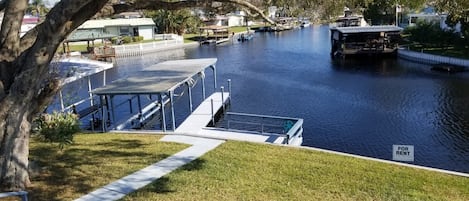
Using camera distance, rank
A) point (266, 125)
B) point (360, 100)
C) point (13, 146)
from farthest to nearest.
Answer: point (360, 100), point (266, 125), point (13, 146)

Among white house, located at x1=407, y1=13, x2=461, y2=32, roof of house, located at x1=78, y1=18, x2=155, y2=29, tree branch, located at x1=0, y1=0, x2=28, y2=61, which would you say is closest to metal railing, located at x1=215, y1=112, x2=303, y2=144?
tree branch, located at x1=0, y1=0, x2=28, y2=61

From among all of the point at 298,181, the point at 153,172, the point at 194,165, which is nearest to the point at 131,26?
the point at 194,165

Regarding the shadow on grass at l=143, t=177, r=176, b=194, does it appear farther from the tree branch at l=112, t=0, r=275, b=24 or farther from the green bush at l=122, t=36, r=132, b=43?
the green bush at l=122, t=36, r=132, b=43

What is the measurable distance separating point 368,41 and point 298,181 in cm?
4197

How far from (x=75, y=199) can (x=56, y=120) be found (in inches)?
107

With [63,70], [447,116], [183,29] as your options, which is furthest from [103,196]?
[183,29]

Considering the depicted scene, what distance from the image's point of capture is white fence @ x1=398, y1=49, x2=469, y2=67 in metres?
38.2

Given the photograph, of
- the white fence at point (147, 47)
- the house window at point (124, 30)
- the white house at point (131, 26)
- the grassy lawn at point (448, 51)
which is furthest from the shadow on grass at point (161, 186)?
the house window at point (124, 30)

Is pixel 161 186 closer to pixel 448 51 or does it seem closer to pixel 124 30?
pixel 448 51

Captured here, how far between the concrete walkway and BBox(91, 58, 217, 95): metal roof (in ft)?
16.7

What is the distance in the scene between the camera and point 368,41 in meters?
49.2

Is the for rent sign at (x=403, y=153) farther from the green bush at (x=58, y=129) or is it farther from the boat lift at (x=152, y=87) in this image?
the boat lift at (x=152, y=87)

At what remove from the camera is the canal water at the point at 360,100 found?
1931 centimetres

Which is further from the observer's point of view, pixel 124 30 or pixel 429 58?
pixel 124 30
